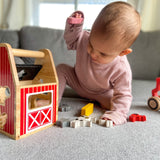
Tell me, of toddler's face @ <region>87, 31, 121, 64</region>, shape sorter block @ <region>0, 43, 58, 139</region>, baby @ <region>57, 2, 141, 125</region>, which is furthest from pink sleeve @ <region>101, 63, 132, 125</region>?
shape sorter block @ <region>0, 43, 58, 139</region>

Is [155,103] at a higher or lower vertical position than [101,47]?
lower

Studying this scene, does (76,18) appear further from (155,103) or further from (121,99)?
(155,103)

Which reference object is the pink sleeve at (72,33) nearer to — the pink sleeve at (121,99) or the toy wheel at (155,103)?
the pink sleeve at (121,99)

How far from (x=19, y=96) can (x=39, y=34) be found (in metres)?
0.93

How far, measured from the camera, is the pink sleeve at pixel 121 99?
2.58ft

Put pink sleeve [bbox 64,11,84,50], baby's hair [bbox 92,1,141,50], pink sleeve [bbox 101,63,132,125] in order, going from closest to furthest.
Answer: baby's hair [bbox 92,1,141,50] → pink sleeve [bbox 101,63,132,125] → pink sleeve [bbox 64,11,84,50]

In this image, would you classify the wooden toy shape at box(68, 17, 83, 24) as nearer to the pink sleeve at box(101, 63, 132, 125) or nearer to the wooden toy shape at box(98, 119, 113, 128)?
the pink sleeve at box(101, 63, 132, 125)

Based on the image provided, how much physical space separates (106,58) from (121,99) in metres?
0.20

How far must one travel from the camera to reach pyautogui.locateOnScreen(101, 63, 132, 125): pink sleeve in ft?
2.58

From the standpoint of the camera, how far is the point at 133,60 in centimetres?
141

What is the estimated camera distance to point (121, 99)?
0.85 metres

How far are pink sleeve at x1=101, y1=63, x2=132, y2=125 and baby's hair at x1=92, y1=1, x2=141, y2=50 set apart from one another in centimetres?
23

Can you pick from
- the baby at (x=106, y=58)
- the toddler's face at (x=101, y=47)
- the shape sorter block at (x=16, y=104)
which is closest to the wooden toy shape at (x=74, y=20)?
the baby at (x=106, y=58)

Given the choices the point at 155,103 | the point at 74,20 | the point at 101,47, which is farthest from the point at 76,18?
the point at 155,103
